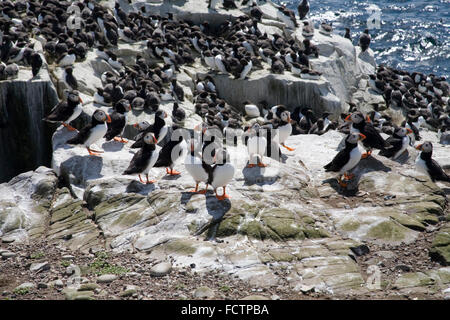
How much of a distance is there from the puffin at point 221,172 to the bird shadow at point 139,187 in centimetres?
148

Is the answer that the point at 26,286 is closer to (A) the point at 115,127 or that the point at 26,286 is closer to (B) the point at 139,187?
(B) the point at 139,187

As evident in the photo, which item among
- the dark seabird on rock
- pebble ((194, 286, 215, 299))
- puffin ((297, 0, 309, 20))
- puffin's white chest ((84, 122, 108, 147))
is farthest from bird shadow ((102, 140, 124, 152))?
puffin ((297, 0, 309, 20))

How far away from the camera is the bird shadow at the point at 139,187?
420 inches

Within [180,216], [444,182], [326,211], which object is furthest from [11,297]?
[444,182]

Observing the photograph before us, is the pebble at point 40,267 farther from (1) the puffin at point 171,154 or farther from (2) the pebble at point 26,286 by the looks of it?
(1) the puffin at point 171,154

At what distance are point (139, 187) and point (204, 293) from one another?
372cm

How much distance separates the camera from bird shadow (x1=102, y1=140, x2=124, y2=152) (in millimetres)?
13109

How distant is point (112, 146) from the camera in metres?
13.3

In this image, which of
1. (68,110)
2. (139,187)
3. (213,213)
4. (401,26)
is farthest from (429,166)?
(401,26)

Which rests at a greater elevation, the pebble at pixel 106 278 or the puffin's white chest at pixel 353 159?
the puffin's white chest at pixel 353 159

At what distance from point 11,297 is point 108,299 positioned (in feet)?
4.97

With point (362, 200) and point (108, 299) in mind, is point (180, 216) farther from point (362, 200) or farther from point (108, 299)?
point (362, 200)

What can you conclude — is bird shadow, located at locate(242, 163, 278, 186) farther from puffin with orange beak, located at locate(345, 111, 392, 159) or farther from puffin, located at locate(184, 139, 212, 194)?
puffin with orange beak, located at locate(345, 111, 392, 159)

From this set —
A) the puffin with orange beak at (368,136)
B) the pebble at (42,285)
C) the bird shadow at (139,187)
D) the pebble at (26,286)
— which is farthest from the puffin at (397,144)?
the pebble at (26,286)
